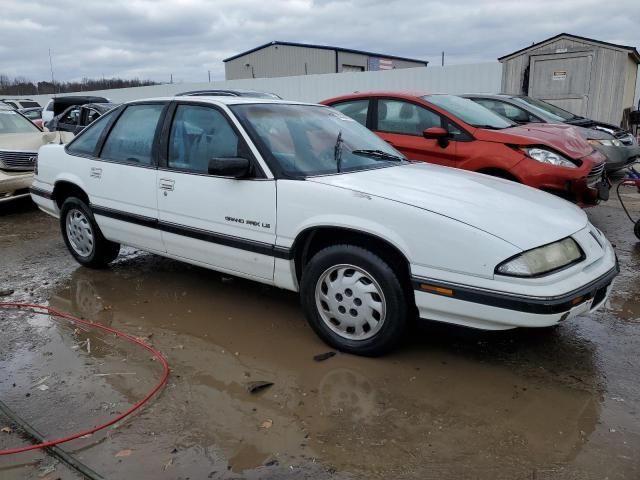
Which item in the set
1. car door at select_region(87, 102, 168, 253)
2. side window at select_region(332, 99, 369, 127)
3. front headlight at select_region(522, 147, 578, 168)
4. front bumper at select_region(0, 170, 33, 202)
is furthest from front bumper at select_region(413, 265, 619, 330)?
front bumper at select_region(0, 170, 33, 202)

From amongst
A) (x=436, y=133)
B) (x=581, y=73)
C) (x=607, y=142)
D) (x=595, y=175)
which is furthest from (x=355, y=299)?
(x=581, y=73)

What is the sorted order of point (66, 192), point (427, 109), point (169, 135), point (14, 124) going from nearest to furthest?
point (169, 135), point (66, 192), point (427, 109), point (14, 124)

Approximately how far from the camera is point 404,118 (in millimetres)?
6520

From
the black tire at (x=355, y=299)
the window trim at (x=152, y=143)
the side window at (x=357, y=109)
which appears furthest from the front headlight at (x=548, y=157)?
the window trim at (x=152, y=143)

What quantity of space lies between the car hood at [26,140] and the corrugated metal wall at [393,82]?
8.22 m

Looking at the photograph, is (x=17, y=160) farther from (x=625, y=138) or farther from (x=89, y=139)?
(x=625, y=138)

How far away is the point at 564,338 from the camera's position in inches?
148

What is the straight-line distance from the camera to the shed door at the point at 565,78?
1315cm

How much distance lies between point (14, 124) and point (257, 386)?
8.11 metres

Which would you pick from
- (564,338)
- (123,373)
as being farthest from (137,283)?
(564,338)

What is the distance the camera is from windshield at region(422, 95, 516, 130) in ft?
20.7

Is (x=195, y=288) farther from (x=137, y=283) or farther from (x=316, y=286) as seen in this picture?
(x=316, y=286)

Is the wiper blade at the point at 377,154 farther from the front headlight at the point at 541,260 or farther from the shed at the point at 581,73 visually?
the shed at the point at 581,73

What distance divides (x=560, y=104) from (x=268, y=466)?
13.4 m
